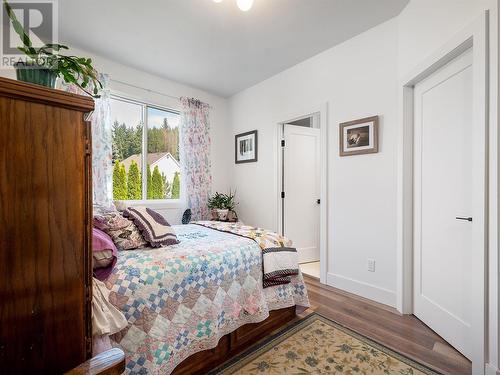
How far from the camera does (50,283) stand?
27.5 inches

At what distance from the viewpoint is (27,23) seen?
2.45m

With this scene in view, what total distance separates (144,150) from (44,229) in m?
3.19

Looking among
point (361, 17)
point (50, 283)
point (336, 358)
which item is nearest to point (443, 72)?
point (361, 17)

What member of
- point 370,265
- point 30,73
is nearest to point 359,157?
point 370,265

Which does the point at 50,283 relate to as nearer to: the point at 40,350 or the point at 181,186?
the point at 40,350

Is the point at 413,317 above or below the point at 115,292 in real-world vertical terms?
below

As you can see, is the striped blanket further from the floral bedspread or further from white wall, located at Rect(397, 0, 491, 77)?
white wall, located at Rect(397, 0, 491, 77)

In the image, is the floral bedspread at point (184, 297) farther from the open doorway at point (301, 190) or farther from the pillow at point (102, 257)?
the open doorway at point (301, 190)

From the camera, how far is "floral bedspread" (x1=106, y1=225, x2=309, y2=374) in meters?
1.27

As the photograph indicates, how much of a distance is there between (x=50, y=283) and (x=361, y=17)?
3142 mm

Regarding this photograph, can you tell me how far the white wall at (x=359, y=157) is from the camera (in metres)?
2.52

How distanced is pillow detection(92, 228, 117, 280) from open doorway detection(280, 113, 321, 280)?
8.87 feet

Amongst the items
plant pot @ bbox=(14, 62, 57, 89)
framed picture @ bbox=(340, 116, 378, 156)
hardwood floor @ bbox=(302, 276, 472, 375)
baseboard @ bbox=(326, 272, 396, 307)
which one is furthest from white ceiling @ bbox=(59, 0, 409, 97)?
hardwood floor @ bbox=(302, 276, 472, 375)

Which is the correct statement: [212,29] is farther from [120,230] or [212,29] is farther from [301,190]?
[301,190]
